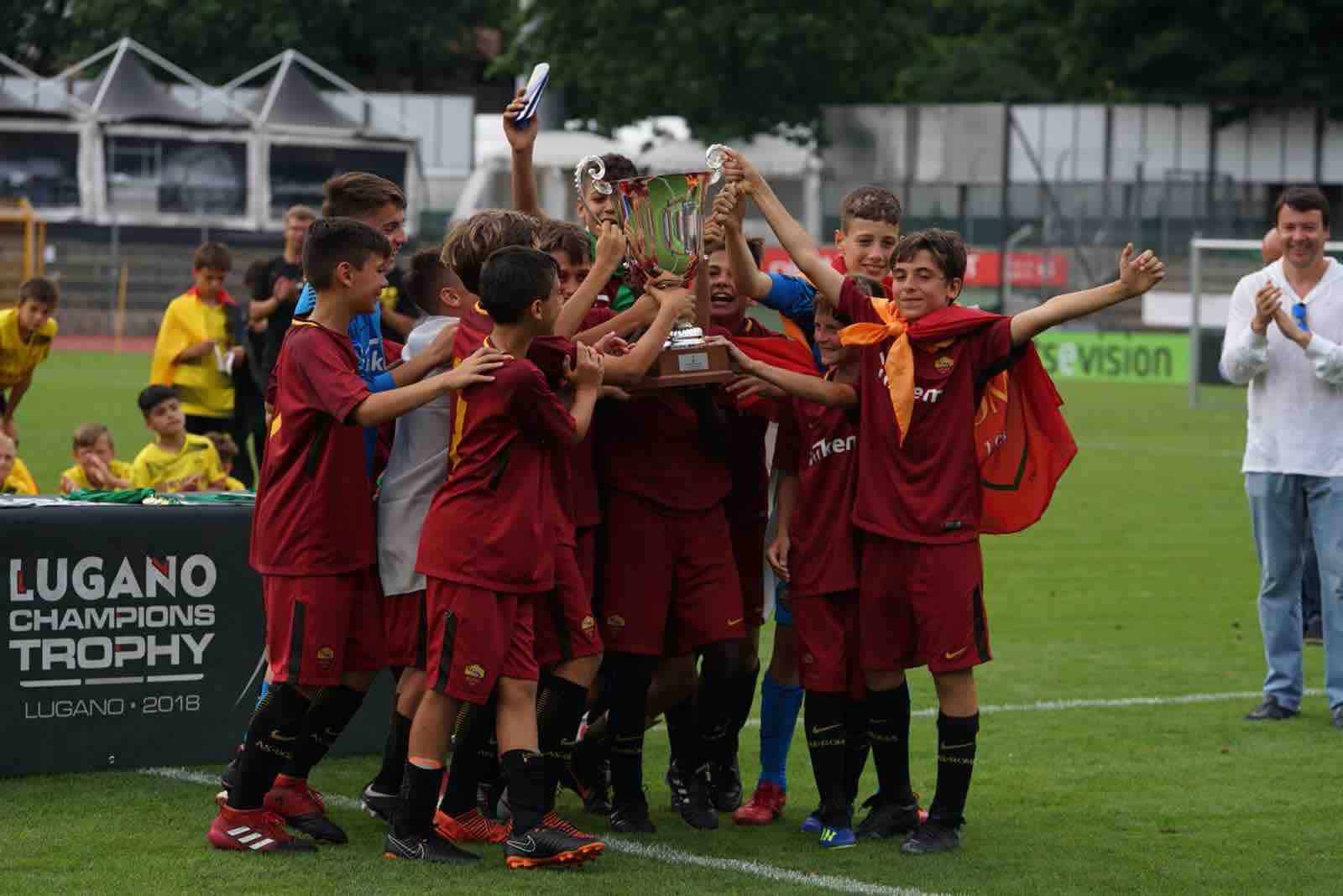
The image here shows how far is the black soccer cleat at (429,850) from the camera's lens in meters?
6.18

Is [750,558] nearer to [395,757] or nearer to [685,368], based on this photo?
[685,368]

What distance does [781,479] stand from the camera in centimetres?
692

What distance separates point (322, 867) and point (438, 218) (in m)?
45.3

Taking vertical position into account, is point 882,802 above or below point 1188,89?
below

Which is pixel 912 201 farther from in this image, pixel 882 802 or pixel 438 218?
pixel 882 802

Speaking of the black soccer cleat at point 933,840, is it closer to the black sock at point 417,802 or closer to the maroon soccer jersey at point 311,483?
the black sock at point 417,802

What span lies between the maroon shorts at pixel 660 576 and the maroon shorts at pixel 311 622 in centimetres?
77

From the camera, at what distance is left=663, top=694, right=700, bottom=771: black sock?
700 cm

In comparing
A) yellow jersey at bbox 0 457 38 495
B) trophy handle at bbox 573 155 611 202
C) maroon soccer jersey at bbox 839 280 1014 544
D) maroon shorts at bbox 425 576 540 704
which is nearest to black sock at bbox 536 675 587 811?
maroon shorts at bbox 425 576 540 704

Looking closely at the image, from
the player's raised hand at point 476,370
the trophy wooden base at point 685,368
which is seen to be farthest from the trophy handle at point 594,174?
the player's raised hand at point 476,370

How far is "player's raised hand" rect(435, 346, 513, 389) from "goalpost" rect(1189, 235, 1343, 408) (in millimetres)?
23818

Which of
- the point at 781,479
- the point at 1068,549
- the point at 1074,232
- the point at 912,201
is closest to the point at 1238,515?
the point at 1068,549

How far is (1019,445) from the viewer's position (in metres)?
6.59

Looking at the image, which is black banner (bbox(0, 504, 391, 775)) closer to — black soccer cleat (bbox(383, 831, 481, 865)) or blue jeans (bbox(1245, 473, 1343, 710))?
black soccer cleat (bbox(383, 831, 481, 865))
